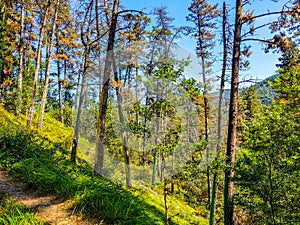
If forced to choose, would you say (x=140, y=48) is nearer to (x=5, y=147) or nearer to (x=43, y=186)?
(x=5, y=147)

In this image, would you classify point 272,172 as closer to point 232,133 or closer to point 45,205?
point 232,133

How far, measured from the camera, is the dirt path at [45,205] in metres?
3.14

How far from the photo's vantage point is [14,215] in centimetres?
291

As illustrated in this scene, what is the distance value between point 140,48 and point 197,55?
138 inches

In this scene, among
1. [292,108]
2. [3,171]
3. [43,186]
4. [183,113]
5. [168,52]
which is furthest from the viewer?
[168,52]

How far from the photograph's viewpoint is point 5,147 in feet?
19.5

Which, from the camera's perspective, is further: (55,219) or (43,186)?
(43,186)

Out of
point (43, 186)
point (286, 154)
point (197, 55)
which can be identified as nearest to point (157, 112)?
point (43, 186)

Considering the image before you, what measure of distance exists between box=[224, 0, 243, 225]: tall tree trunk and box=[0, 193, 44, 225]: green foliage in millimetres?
4794

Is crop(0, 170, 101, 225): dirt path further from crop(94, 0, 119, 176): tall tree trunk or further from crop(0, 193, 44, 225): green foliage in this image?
crop(94, 0, 119, 176): tall tree trunk

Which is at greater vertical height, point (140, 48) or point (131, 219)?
point (140, 48)

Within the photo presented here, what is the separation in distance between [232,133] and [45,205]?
5.05 metres

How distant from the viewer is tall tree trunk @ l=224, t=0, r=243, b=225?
21.2ft

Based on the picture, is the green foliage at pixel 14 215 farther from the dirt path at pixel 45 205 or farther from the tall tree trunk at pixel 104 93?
the tall tree trunk at pixel 104 93
